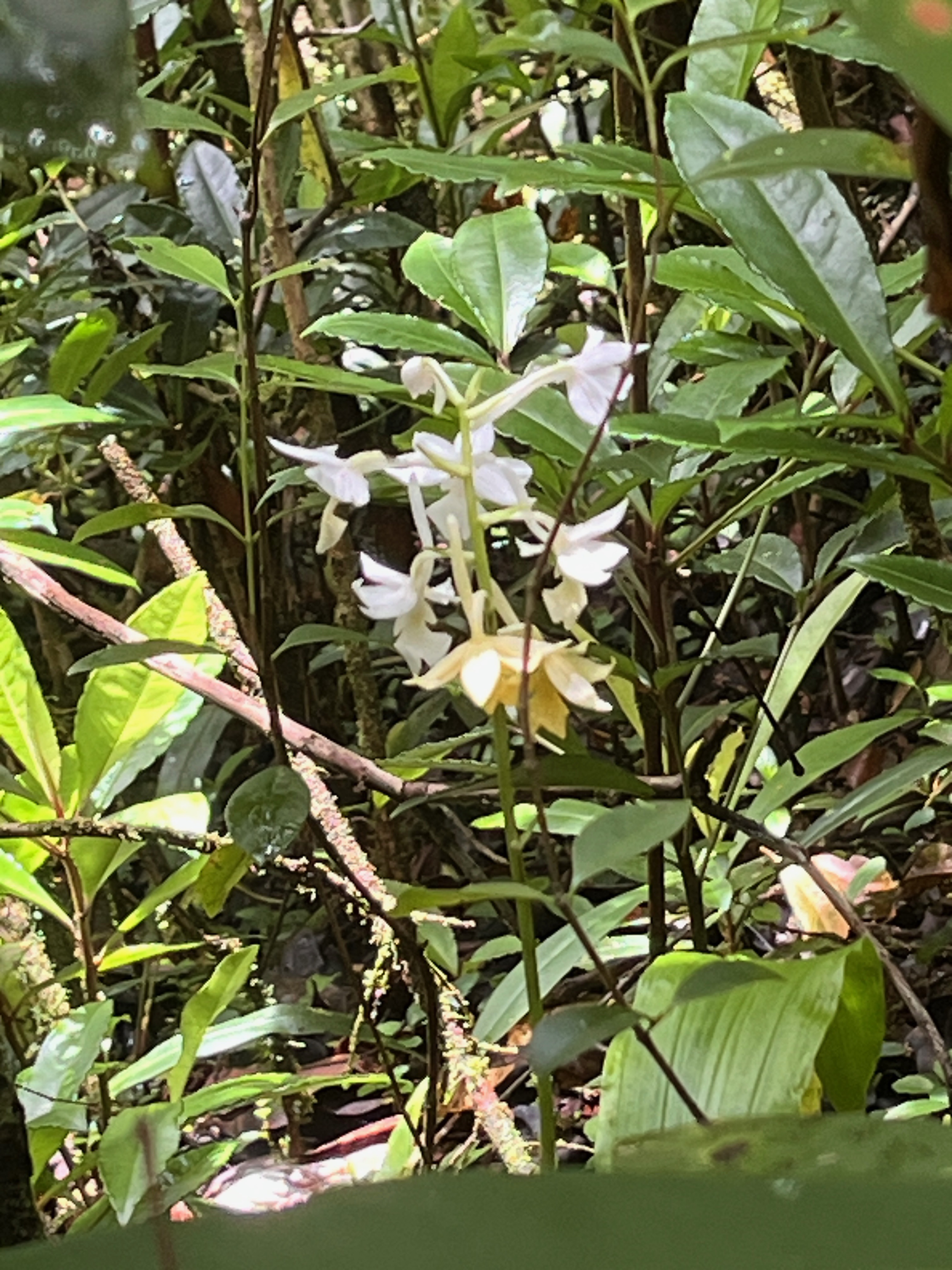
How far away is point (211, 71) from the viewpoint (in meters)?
1.24

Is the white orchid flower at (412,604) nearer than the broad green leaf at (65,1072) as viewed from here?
Yes

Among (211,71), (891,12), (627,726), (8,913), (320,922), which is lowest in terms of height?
(320,922)

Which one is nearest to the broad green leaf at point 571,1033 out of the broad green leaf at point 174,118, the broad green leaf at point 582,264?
the broad green leaf at point 582,264

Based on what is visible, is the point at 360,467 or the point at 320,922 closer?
the point at 360,467

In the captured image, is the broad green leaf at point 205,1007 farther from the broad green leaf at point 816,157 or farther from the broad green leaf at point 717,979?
the broad green leaf at point 816,157

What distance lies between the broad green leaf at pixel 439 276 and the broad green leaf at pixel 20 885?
366 mm

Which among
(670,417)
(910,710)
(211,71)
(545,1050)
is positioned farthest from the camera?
(211,71)

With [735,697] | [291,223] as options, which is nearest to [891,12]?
[291,223]

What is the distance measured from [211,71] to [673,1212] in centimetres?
133

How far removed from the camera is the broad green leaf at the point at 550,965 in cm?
61

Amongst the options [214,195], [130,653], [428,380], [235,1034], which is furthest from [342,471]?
[214,195]

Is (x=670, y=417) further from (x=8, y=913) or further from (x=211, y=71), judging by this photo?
(x=211, y=71)

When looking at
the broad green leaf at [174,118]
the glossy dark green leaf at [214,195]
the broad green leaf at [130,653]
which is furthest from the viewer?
the glossy dark green leaf at [214,195]

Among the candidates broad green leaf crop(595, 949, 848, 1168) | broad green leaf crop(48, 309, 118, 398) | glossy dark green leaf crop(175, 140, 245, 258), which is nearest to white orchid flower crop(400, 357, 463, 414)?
broad green leaf crop(595, 949, 848, 1168)
